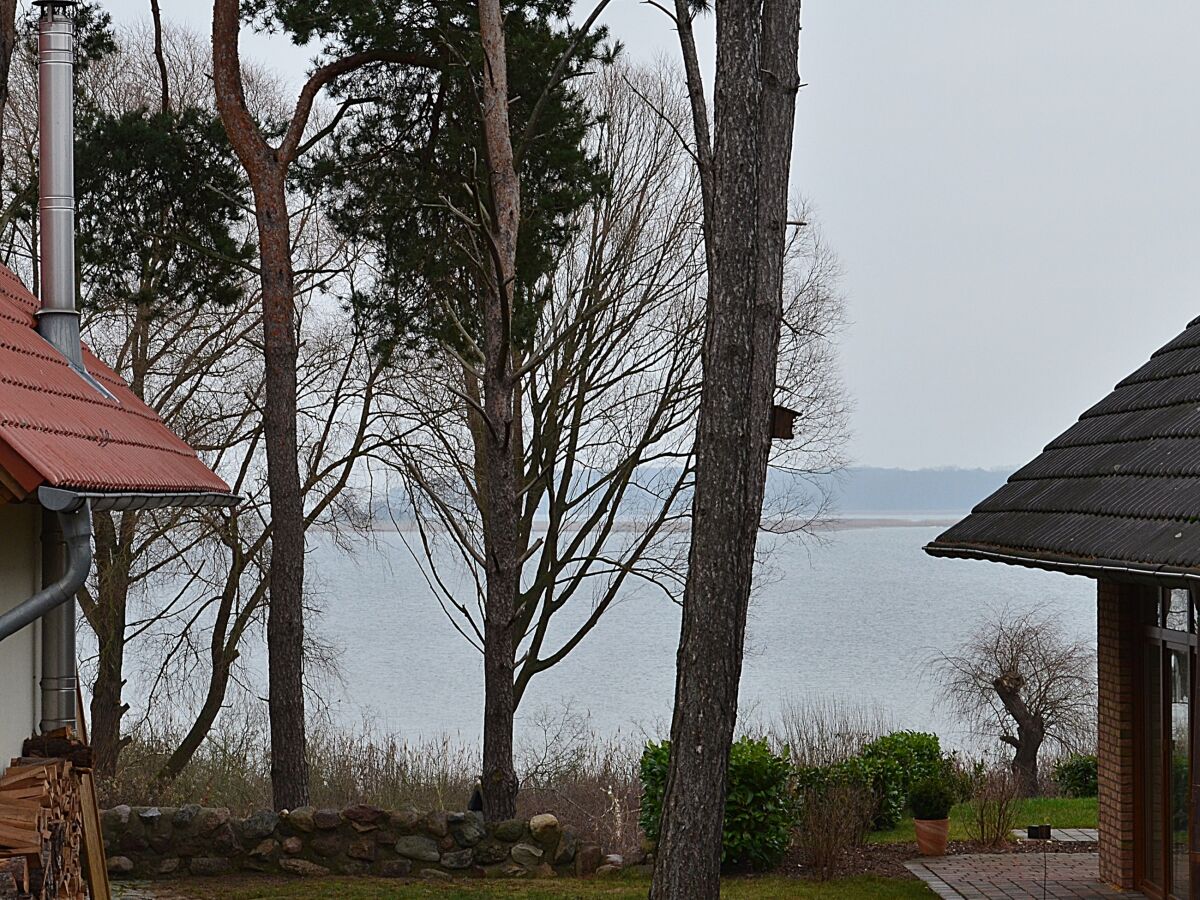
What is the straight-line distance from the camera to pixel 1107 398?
9.55 metres

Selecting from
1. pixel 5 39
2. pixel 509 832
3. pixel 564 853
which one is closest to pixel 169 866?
pixel 509 832

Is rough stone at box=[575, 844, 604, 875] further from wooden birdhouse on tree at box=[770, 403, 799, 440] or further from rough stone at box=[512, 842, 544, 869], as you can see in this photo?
wooden birdhouse on tree at box=[770, 403, 799, 440]

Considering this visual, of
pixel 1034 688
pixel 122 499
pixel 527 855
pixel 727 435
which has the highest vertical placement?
pixel 727 435

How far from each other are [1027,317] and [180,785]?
1432 centimetres

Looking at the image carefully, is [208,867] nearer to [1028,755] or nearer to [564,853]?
[564,853]

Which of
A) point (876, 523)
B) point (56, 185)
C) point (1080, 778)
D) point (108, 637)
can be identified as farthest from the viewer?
point (876, 523)

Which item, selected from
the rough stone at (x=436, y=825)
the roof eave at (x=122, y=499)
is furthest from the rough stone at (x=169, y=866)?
the roof eave at (x=122, y=499)

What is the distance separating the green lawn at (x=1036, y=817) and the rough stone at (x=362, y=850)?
428 centimetres

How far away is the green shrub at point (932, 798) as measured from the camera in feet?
32.9

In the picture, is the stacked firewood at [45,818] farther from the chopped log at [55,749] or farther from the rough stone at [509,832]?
the rough stone at [509,832]

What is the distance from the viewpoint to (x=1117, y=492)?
7535mm

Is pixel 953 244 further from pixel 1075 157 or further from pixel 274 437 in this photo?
pixel 274 437

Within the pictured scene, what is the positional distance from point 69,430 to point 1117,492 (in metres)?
5.71

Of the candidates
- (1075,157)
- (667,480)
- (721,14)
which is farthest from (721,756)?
(1075,157)
